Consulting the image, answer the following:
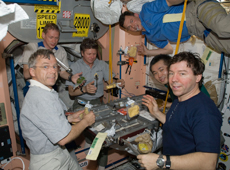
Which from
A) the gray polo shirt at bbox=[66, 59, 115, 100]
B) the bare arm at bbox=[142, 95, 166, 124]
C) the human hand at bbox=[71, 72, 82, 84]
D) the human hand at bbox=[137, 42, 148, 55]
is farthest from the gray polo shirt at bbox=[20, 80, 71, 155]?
the human hand at bbox=[137, 42, 148, 55]

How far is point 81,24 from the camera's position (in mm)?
3031

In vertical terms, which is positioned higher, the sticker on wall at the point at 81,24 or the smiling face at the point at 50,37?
the sticker on wall at the point at 81,24

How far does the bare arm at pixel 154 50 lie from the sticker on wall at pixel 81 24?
3.22ft

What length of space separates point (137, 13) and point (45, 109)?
2196mm

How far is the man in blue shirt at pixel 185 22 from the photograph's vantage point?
165 cm

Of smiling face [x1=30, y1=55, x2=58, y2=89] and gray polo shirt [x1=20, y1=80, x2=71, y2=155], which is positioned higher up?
smiling face [x1=30, y1=55, x2=58, y2=89]

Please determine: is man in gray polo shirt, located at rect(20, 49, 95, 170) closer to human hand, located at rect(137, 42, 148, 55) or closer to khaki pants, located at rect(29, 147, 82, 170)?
khaki pants, located at rect(29, 147, 82, 170)

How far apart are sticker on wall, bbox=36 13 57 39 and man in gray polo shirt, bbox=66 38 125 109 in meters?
0.58

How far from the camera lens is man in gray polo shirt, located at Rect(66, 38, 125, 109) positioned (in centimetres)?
292

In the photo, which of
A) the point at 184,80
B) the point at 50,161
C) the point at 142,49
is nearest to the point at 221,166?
the point at 184,80

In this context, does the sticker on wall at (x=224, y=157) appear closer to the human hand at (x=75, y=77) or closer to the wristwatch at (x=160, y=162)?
the wristwatch at (x=160, y=162)

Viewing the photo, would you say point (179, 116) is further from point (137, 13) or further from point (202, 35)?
point (137, 13)

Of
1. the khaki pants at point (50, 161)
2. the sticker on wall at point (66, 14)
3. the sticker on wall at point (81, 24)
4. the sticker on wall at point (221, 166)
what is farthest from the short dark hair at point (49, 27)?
the sticker on wall at point (221, 166)

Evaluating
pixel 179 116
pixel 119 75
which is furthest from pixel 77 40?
pixel 179 116
